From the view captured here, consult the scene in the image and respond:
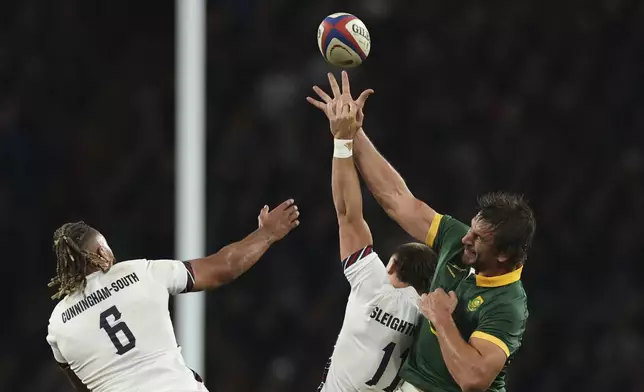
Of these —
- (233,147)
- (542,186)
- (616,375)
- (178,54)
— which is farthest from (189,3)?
(616,375)

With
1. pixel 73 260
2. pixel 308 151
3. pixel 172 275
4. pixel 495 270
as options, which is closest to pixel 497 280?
pixel 495 270

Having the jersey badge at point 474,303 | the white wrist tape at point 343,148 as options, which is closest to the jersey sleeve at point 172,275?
the white wrist tape at point 343,148

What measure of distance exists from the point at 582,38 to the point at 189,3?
153 inches

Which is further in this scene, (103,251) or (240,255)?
(240,255)

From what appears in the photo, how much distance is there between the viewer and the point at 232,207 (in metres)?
9.97

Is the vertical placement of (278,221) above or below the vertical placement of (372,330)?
above

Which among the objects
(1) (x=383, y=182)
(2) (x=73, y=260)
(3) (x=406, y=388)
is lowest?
(3) (x=406, y=388)

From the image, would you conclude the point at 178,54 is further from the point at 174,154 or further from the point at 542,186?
the point at 542,186

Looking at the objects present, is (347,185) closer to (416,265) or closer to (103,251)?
(416,265)

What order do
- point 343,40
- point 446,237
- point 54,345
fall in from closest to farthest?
point 54,345, point 446,237, point 343,40

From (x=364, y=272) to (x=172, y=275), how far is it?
83 cm

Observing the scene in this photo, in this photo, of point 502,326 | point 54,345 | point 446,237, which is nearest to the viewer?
point 502,326

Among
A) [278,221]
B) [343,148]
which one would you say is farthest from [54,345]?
[343,148]

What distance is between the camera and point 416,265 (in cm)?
525
